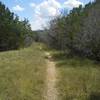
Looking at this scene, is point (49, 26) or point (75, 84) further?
point (49, 26)

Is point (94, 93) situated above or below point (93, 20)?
below

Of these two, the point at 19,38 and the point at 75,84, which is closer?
the point at 75,84

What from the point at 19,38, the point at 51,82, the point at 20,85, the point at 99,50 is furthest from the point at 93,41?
the point at 19,38

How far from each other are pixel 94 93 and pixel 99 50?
1809 cm

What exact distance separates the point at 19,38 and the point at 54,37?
7.80m

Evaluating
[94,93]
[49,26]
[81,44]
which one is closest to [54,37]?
[49,26]

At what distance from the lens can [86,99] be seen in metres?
13.0

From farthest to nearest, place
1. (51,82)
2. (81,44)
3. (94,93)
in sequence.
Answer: (81,44) < (51,82) < (94,93)

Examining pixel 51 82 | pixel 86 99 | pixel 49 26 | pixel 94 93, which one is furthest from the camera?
pixel 49 26

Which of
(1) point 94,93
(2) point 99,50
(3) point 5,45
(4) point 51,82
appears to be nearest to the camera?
(1) point 94,93

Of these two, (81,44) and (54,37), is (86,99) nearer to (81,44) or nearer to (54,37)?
(81,44)

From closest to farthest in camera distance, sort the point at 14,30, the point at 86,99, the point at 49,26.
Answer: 1. the point at 86,99
2. the point at 14,30
3. the point at 49,26

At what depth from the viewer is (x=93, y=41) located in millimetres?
32188

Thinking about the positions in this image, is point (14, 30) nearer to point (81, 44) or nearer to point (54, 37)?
point (54, 37)
